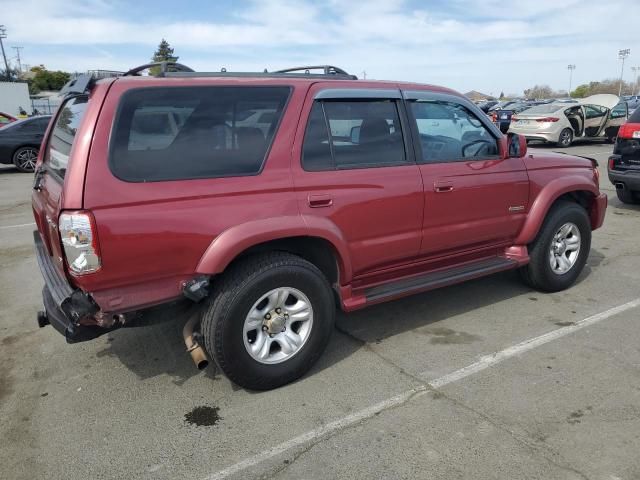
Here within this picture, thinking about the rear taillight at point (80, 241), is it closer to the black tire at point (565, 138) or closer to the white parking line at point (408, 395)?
the white parking line at point (408, 395)

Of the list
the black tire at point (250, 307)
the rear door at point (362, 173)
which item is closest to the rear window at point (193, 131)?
the rear door at point (362, 173)

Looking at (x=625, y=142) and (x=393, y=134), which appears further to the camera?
(x=625, y=142)

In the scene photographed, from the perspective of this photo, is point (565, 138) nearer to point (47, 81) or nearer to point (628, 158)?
point (628, 158)

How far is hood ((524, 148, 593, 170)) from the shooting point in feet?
14.5

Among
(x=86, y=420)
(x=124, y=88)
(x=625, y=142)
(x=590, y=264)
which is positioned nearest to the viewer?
(x=124, y=88)

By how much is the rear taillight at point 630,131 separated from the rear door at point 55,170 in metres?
7.41

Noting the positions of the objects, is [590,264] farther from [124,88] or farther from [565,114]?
[565,114]

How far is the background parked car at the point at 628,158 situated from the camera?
7.67m

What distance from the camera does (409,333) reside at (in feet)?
13.3

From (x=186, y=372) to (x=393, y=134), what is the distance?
2126 millimetres

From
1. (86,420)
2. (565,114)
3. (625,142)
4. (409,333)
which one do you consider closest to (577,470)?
(409,333)

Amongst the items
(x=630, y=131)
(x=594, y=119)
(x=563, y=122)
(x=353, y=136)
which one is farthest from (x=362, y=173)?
(x=594, y=119)

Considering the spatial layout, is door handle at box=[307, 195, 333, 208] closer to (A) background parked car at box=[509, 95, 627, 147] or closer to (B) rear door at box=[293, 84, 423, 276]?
(B) rear door at box=[293, 84, 423, 276]

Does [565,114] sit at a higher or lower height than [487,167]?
higher
